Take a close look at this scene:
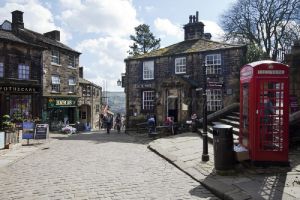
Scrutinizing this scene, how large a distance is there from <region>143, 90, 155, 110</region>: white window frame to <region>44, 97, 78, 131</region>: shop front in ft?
34.0

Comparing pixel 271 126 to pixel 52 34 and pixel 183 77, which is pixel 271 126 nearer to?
pixel 183 77

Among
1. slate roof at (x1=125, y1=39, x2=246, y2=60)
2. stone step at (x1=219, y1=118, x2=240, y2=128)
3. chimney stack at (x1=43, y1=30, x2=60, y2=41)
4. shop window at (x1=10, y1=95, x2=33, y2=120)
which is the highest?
chimney stack at (x1=43, y1=30, x2=60, y2=41)

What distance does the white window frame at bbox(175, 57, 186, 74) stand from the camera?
22906mm

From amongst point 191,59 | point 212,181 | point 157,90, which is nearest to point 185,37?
point 191,59

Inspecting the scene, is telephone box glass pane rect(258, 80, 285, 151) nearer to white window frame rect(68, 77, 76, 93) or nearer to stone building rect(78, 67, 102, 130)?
white window frame rect(68, 77, 76, 93)

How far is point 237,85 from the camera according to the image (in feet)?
68.6

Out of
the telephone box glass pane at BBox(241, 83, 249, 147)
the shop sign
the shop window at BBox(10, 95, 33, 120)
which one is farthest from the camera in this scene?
the shop window at BBox(10, 95, 33, 120)

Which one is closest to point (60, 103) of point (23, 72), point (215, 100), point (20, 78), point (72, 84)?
point (72, 84)

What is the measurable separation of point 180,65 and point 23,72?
1399cm

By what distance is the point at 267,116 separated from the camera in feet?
25.4

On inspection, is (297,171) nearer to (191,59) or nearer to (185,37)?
(191,59)

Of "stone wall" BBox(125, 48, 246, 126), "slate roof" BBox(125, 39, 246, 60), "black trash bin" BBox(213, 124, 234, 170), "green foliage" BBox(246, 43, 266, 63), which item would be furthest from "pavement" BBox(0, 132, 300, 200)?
"green foliage" BBox(246, 43, 266, 63)

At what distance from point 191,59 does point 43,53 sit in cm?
1495

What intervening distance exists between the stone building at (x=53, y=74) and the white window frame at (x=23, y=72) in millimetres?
90
